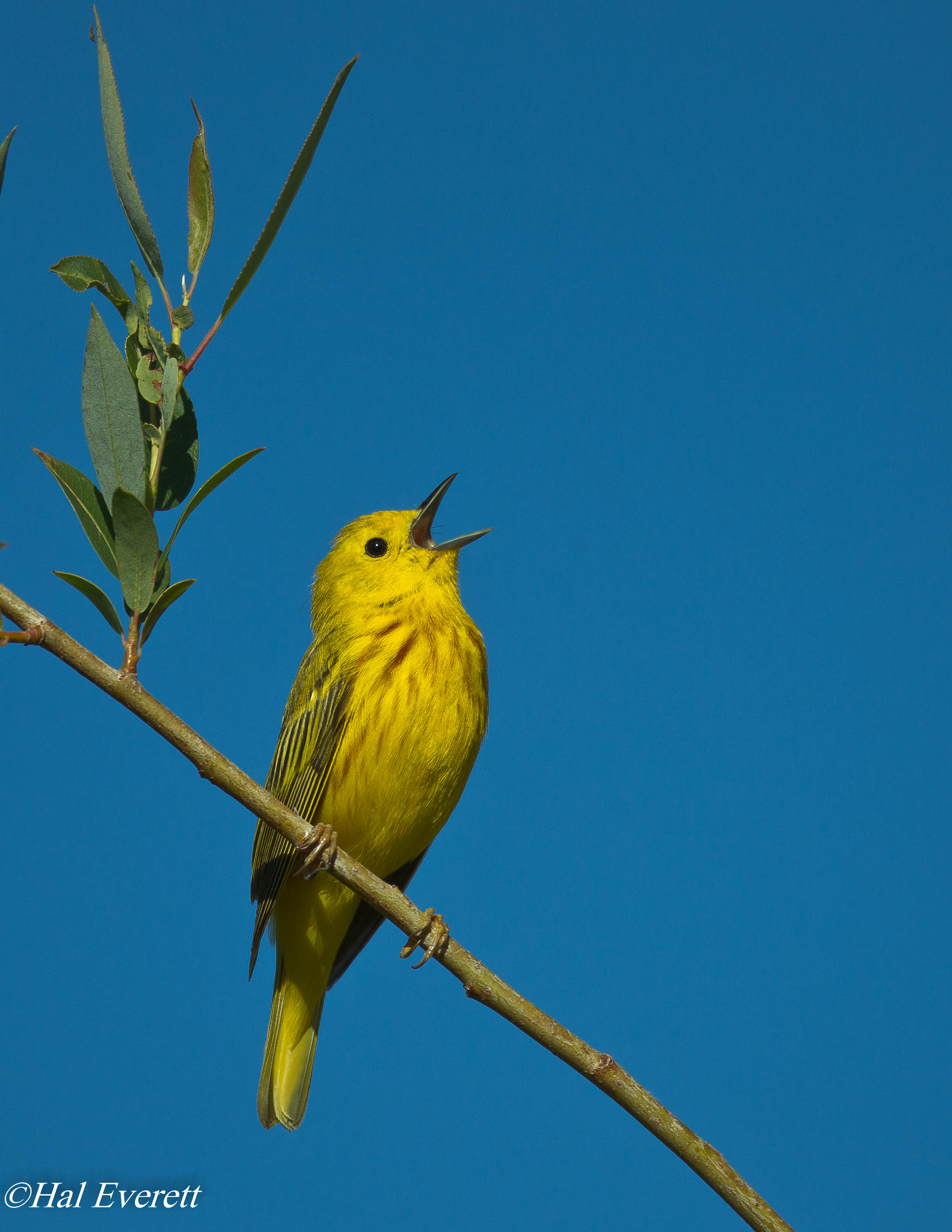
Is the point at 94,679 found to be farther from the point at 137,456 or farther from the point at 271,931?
the point at 271,931

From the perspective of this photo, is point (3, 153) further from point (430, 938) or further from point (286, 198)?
point (430, 938)

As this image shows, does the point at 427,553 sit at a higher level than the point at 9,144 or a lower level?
higher

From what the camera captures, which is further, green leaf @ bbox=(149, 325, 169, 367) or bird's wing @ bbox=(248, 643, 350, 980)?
bird's wing @ bbox=(248, 643, 350, 980)

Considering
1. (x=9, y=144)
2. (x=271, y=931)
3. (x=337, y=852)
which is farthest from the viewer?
(x=271, y=931)

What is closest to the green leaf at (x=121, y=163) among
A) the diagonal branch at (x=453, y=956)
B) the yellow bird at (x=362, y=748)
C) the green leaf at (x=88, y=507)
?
the green leaf at (x=88, y=507)

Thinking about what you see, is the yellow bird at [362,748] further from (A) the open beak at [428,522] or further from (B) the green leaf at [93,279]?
(B) the green leaf at [93,279]

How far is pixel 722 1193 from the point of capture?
1302 mm

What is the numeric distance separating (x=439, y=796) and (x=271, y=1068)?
1.03m

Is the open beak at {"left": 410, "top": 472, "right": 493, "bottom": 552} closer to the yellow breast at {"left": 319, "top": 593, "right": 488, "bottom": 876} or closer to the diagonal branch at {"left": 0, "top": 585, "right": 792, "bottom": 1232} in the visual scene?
the yellow breast at {"left": 319, "top": 593, "right": 488, "bottom": 876}

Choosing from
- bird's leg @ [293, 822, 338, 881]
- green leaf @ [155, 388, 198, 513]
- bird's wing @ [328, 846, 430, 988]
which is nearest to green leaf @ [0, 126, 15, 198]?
green leaf @ [155, 388, 198, 513]

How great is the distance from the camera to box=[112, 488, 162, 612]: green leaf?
3.92ft

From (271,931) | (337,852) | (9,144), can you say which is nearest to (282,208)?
(9,144)

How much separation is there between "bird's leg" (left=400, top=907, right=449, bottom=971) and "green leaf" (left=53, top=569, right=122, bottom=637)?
2.42 ft

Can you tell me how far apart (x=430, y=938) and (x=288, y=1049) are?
113 centimetres
